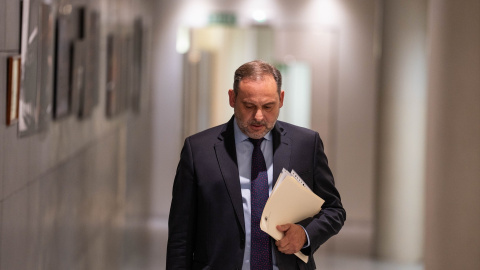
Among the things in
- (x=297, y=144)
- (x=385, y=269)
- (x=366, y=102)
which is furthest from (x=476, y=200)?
(x=366, y=102)

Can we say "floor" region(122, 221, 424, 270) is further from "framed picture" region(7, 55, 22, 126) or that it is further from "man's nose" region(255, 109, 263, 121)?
→ "man's nose" region(255, 109, 263, 121)

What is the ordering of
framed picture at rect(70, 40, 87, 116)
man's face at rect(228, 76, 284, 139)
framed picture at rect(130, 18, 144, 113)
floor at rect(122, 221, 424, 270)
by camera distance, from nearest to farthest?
man's face at rect(228, 76, 284, 139)
framed picture at rect(70, 40, 87, 116)
floor at rect(122, 221, 424, 270)
framed picture at rect(130, 18, 144, 113)

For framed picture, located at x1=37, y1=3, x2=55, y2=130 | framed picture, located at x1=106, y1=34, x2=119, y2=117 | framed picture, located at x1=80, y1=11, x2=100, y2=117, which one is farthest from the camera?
framed picture, located at x1=106, y1=34, x2=119, y2=117

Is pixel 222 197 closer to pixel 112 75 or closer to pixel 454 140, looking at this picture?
pixel 454 140

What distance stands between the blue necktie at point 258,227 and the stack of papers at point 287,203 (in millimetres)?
67

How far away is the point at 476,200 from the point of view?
232 inches

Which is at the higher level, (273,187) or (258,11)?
(258,11)

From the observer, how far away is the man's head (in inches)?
125

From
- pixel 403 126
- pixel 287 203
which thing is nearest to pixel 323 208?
pixel 287 203

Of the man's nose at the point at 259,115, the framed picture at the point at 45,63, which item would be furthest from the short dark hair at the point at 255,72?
the framed picture at the point at 45,63

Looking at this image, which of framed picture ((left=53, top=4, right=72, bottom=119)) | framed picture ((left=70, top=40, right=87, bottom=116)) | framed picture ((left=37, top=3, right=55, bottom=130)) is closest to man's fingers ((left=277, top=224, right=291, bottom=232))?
framed picture ((left=37, top=3, right=55, bottom=130))

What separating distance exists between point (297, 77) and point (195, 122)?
1812 mm

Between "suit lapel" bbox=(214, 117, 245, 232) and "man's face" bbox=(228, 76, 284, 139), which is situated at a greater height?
"man's face" bbox=(228, 76, 284, 139)

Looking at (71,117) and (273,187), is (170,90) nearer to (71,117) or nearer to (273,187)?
(71,117)
